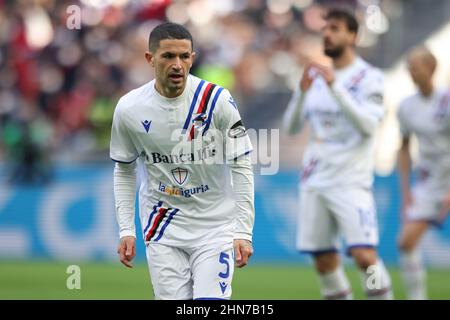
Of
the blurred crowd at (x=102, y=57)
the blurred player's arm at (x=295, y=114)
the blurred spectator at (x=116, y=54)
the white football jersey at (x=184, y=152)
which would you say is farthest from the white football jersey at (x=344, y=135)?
the blurred spectator at (x=116, y=54)

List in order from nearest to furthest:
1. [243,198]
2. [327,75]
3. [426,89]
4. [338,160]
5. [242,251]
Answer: [242,251] → [243,198] → [327,75] → [338,160] → [426,89]

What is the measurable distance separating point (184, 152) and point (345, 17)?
3176 millimetres

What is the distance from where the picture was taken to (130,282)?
12711 mm

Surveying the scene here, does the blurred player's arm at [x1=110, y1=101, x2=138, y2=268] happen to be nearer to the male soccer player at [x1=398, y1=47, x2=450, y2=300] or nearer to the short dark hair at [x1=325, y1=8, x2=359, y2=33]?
the short dark hair at [x1=325, y1=8, x2=359, y2=33]

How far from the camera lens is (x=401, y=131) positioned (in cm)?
1088

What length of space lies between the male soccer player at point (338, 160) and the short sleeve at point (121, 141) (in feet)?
8.64

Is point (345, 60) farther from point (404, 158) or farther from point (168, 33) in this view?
point (168, 33)

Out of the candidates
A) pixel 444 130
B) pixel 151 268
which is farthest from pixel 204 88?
pixel 444 130

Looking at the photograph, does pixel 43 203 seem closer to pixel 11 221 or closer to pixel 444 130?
pixel 11 221

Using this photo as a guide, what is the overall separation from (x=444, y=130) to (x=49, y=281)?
16.8ft

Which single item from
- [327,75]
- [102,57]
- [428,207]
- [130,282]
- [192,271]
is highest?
[102,57]

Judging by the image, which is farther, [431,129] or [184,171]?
[431,129]

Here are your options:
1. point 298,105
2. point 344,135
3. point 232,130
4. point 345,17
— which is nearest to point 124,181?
point 232,130
